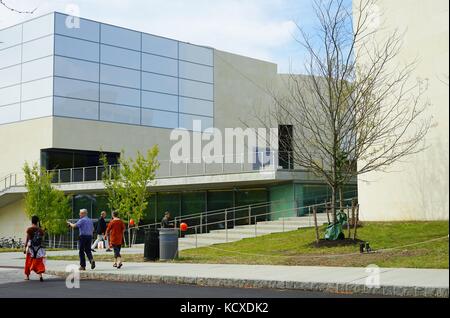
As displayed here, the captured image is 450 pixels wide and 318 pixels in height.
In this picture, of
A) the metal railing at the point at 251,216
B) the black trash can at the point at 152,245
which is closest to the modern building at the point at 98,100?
A: the metal railing at the point at 251,216

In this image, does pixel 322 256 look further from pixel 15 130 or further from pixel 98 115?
pixel 15 130

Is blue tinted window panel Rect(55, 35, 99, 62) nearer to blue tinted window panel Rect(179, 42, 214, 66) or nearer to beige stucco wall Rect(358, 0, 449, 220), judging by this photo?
blue tinted window panel Rect(179, 42, 214, 66)

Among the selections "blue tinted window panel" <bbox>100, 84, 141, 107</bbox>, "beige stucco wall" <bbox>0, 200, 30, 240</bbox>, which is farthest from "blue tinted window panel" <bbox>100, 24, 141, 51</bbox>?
"beige stucco wall" <bbox>0, 200, 30, 240</bbox>

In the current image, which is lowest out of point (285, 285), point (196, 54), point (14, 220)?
point (285, 285)

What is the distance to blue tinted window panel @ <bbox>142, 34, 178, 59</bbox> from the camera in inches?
1877

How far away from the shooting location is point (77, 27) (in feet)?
146

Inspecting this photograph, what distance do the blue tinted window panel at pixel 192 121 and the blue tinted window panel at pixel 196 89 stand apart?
5.59 ft

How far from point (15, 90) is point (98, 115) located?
6.57 metres

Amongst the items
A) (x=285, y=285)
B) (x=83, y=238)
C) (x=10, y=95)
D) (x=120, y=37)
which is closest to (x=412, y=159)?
(x=285, y=285)

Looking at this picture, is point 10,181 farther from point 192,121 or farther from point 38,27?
point 192,121

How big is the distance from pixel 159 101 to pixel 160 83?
1456mm

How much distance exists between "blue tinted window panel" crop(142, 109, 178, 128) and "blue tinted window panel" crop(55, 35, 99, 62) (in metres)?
5.62

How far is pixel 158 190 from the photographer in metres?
39.5

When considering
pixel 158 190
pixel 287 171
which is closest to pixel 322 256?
pixel 287 171
